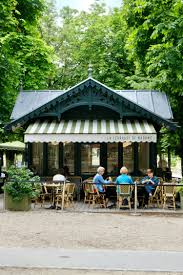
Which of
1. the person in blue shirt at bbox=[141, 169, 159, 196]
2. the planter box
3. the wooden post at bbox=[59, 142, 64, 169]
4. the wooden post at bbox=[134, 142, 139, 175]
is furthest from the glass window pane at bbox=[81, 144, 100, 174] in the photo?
the planter box

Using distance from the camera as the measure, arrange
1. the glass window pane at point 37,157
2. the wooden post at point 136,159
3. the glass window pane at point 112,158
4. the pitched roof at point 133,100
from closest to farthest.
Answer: the wooden post at point 136,159 → the glass window pane at point 112,158 → the glass window pane at point 37,157 → the pitched roof at point 133,100

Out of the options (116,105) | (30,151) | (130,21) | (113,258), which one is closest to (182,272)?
(113,258)

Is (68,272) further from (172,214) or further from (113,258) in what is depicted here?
(172,214)

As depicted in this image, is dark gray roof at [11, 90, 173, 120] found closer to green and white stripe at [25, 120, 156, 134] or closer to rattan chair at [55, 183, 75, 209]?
green and white stripe at [25, 120, 156, 134]

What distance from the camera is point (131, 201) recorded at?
51.6 ft

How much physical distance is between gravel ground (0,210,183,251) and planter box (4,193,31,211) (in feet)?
1.34

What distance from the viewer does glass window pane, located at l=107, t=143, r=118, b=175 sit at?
18734 millimetres

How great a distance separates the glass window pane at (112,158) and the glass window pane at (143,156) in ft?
3.23

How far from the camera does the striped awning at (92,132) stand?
16578 millimetres

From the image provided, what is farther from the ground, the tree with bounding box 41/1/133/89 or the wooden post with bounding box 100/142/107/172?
the tree with bounding box 41/1/133/89

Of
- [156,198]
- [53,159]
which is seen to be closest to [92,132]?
[53,159]

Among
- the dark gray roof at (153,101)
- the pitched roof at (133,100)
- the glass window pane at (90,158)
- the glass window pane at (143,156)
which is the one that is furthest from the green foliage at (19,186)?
the dark gray roof at (153,101)

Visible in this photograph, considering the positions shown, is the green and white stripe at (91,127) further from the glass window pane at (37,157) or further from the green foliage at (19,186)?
the green foliage at (19,186)

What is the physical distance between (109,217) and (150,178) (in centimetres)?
291
